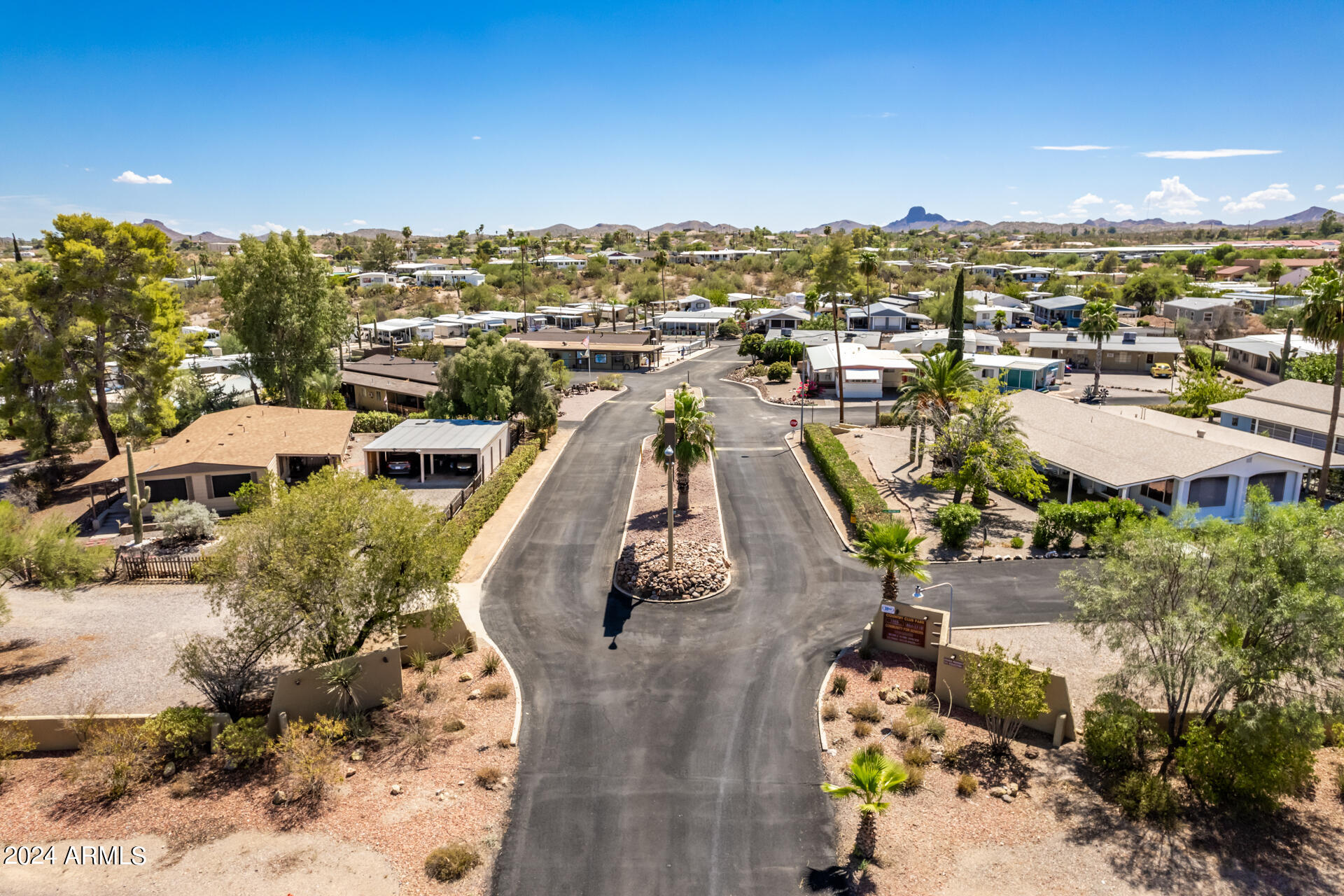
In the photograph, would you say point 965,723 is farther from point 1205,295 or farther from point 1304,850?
point 1205,295

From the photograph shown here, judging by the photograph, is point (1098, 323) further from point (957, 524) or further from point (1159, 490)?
point (957, 524)

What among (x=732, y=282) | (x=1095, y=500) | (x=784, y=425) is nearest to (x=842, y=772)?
(x=1095, y=500)

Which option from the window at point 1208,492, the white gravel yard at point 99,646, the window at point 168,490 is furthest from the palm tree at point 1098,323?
the white gravel yard at point 99,646

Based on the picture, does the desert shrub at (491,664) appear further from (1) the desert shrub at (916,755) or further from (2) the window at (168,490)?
(2) the window at (168,490)

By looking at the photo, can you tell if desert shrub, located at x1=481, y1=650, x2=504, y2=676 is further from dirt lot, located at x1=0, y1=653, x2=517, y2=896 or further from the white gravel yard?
the white gravel yard

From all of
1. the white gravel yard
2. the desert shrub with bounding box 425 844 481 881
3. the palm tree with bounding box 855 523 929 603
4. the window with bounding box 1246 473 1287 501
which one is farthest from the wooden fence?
the window with bounding box 1246 473 1287 501

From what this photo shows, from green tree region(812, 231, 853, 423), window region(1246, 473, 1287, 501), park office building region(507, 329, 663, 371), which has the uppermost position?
green tree region(812, 231, 853, 423)
